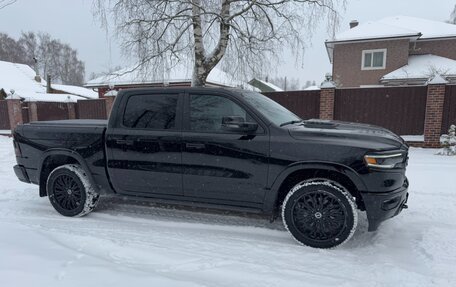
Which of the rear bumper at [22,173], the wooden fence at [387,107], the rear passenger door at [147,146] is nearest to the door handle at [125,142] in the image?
the rear passenger door at [147,146]

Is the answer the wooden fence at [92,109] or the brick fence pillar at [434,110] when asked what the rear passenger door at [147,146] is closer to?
the brick fence pillar at [434,110]

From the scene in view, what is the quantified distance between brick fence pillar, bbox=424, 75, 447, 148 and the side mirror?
8377mm

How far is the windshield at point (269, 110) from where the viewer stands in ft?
12.4

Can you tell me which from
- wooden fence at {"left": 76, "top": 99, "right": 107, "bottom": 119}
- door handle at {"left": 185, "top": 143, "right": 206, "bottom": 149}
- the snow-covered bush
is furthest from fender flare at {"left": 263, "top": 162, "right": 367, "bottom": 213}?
wooden fence at {"left": 76, "top": 99, "right": 107, "bottom": 119}

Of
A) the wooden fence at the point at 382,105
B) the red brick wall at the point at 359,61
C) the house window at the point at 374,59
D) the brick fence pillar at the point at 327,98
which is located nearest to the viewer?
Result: the wooden fence at the point at 382,105

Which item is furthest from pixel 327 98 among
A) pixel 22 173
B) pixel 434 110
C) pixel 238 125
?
pixel 22 173

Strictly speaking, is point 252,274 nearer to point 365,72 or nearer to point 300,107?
point 300,107

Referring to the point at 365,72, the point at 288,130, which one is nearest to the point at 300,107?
the point at 288,130

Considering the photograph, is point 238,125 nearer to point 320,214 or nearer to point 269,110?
point 269,110

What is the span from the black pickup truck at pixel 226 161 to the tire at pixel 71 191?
0.05 feet

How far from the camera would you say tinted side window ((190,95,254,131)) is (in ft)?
12.4

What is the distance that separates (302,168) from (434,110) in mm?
8293

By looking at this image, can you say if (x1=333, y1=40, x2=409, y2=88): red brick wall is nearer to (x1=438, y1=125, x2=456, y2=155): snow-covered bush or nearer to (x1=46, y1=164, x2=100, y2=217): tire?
(x1=438, y1=125, x2=456, y2=155): snow-covered bush

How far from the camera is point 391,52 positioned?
21062 millimetres
